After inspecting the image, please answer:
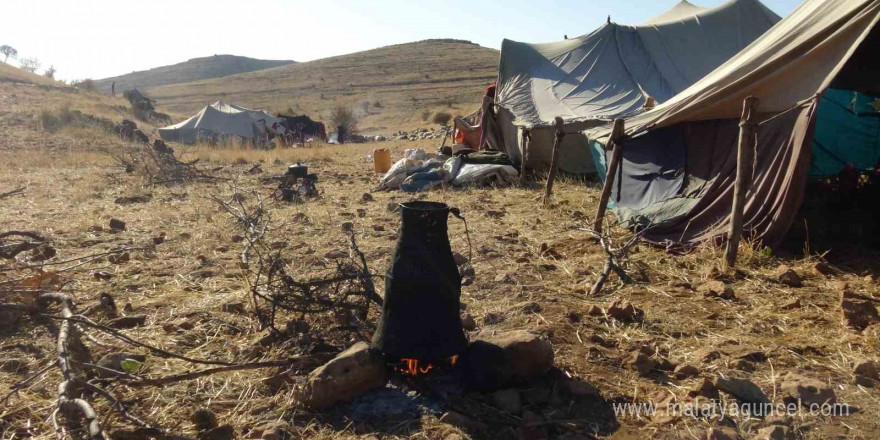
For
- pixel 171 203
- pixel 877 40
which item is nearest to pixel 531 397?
pixel 877 40

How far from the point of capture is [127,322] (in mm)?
3662

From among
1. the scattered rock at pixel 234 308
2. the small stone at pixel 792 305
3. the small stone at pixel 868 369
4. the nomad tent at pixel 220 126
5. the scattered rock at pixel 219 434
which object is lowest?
the scattered rock at pixel 219 434

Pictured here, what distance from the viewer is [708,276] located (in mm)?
4441

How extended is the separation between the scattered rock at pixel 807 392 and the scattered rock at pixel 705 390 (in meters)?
0.30

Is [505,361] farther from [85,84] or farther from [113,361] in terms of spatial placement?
[85,84]

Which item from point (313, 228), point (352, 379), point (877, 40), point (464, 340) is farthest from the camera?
point (313, 228)

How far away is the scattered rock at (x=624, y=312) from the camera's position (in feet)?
12.1

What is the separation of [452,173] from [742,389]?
7561 mm

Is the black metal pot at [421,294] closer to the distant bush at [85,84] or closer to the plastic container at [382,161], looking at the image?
the plastic container at [382,161]

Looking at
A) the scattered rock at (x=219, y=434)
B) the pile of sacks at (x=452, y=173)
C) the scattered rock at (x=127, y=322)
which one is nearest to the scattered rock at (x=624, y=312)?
the scattered rock at (x=219, y=434)

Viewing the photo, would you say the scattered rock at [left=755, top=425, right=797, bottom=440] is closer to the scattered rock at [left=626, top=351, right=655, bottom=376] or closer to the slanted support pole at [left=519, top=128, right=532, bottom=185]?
the scattered rock at [left=626, top=351, right=655, bottom=376]

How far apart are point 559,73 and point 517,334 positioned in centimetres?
965

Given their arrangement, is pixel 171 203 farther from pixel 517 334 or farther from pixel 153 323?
pixel 517 334

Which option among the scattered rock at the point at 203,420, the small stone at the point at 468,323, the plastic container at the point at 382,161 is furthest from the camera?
the plastic container at the point at 382,161
